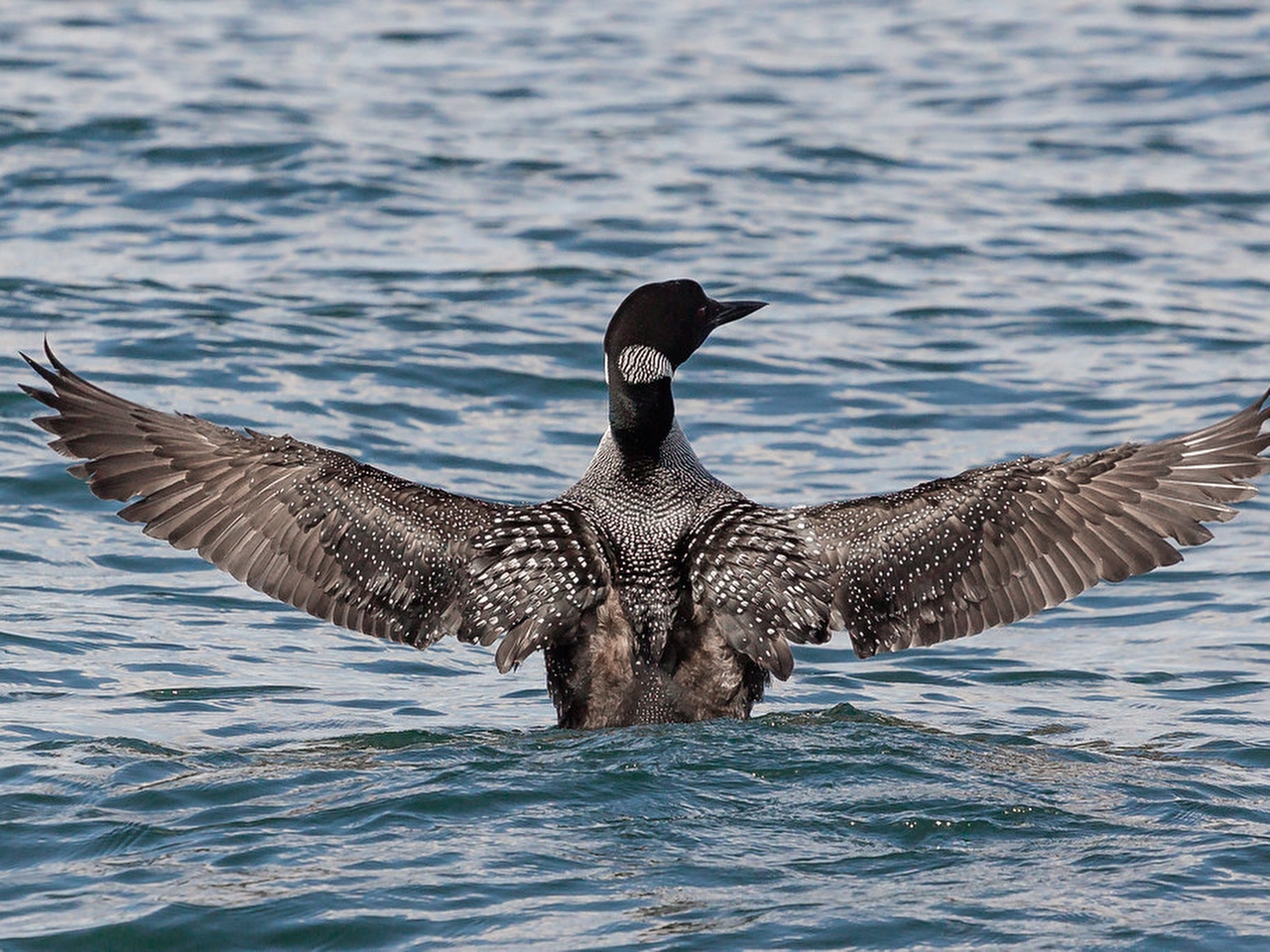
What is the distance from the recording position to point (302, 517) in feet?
21.5

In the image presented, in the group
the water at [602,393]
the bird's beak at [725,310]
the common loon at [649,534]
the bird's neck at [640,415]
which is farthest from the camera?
the bird's beak at [725,310]

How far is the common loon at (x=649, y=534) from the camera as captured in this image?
630 cm

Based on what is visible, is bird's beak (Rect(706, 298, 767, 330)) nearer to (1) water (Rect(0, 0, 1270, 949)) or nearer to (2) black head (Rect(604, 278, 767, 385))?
(2) black head (Rect(604, 278, 767, 385))

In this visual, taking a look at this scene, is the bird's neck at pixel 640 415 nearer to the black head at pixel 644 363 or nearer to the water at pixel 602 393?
the black head at pixel 644 363

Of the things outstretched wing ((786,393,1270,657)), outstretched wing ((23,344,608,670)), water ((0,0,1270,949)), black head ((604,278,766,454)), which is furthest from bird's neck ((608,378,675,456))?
water ((0,0,1270,949))

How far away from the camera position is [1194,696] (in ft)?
23.9

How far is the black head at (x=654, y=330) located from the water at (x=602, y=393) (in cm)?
120

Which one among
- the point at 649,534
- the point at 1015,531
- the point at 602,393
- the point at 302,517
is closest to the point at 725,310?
the point at 649,534

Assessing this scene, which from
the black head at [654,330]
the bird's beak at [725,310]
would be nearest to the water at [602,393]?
the black head at [654,330]

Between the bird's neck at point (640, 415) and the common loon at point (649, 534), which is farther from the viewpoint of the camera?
the bird's neck at point (640, 415)

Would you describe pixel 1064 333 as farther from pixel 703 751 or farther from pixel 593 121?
pixel 703 751

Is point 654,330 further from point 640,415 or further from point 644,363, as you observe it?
point 640,415

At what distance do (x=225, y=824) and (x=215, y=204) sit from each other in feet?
26.8

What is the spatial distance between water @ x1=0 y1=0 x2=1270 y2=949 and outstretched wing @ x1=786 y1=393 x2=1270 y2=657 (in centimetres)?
42
